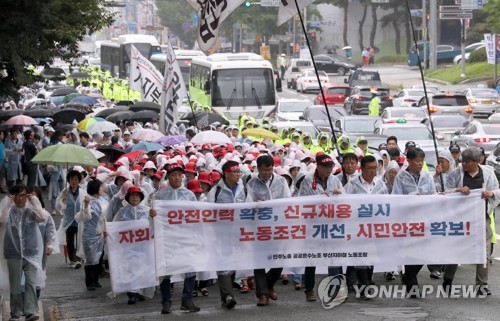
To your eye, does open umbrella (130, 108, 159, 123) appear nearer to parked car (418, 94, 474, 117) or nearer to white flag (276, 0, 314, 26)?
parked car (418, 94, 474, 117)

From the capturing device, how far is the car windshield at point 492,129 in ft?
97.4

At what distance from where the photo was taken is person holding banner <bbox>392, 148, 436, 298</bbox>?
1310cm

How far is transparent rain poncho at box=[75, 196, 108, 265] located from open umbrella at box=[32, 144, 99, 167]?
3.17m

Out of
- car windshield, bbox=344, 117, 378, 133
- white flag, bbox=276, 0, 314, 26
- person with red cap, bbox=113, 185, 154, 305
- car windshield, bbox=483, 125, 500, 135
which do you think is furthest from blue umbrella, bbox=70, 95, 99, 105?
person with red cap, bbox=113, 185, 154, 305

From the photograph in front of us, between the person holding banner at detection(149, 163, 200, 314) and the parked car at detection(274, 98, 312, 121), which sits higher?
the person holding banner at detection(149, 163, 200, 314)

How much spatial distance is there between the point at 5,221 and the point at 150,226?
1.49 metres

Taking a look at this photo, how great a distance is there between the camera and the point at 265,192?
1295 cm

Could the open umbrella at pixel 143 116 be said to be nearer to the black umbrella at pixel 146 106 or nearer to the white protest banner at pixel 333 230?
the black umbrella at pixel 146 106

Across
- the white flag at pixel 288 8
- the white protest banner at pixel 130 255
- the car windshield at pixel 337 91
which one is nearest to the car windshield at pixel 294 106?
the car windshield at pixel 337 91

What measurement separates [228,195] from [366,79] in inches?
1903

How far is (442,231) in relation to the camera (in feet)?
41.8

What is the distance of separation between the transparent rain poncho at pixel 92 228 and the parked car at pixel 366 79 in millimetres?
45044

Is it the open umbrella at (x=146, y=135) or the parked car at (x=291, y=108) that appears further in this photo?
the parked car at (x=291, y=108)

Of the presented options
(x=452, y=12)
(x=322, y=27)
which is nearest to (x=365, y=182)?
(x=452, y=12)
